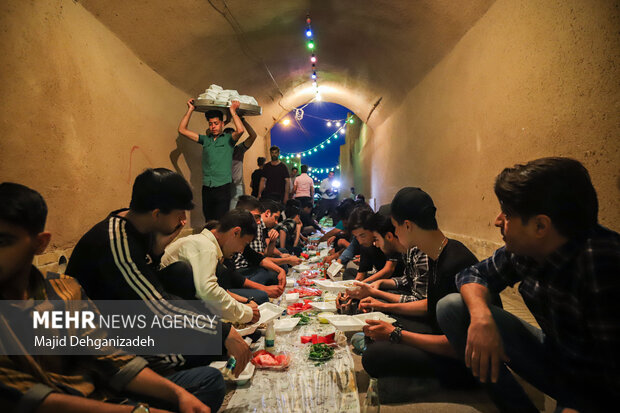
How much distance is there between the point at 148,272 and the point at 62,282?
409mm

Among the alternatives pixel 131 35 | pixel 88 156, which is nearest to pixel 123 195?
pixel 88 156

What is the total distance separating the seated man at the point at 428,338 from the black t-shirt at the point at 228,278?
1.65 m

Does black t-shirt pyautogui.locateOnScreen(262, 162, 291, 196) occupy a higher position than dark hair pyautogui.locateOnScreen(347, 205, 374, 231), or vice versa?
black t-shirt pyautogui.locateOnScreen(262, 162, 291, 196)

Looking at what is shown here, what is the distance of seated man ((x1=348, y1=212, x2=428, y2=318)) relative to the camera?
8.64ft

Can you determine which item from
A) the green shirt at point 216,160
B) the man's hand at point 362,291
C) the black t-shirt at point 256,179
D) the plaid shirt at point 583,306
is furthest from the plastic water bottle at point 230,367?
the black t-shirt at point 256,179

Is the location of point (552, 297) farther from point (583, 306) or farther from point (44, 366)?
point (44, 366)

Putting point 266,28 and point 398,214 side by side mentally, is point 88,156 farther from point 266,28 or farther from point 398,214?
point 266,28

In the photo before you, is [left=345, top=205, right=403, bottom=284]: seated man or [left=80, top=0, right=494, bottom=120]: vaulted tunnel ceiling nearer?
[left=345, top=205, right=403, bottom=284]: seated man

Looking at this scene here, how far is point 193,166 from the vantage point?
5.60 m

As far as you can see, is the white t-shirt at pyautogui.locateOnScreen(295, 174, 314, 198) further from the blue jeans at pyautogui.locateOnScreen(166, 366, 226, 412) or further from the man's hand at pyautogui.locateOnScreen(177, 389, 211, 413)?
the man's hand at pyautogui.locateOnScreen(177, 389, 211, 413)

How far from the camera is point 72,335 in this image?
4.08ft

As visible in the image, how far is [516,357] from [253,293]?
2.35 meters

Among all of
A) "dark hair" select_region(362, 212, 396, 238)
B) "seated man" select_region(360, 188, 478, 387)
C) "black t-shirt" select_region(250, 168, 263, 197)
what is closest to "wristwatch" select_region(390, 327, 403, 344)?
"seated man" select_region(360, 188, 478, 387)

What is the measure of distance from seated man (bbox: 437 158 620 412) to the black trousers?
12.8 ft
